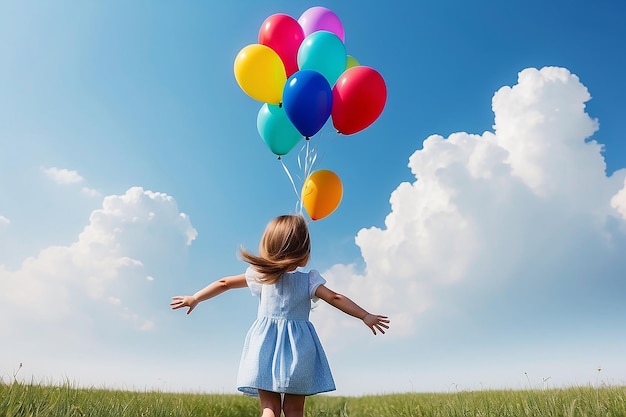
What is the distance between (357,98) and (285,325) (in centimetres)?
240

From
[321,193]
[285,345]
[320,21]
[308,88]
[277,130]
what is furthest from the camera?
[320,21]

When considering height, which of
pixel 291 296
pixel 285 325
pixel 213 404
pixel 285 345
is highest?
pixel 291 296

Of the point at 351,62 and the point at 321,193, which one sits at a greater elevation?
the point at 351,62

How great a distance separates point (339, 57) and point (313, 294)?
271 cm

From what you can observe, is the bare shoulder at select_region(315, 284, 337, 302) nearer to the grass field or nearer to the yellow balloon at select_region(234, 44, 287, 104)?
the grass field

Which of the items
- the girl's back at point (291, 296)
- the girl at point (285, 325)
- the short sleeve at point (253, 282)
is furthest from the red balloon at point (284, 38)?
the girl's back at point (291, 296)

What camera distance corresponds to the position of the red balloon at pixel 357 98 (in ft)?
17.3

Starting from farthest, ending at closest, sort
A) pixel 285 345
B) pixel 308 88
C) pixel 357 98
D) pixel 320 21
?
pixel 320 21 → pixel 357 98 → pixel 308 88 → pixel 285 345

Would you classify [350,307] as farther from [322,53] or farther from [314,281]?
[322,53]

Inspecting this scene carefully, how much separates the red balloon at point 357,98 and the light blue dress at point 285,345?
2037mm

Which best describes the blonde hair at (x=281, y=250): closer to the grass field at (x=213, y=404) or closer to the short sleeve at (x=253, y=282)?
the short sleeve at (x=253, y=282)

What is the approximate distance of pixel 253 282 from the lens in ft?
12.8

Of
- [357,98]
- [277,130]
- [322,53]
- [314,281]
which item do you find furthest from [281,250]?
[322,53]

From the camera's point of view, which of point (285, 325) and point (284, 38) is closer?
point (285, 325)
